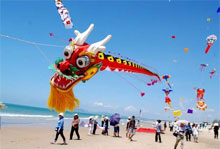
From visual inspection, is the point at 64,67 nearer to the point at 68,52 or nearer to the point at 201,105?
the point at 68,52

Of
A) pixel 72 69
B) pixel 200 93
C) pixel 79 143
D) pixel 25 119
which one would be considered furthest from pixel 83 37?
pixel 25 119

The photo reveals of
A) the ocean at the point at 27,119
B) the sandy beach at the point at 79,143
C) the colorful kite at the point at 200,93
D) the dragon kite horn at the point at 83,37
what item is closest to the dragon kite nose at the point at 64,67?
the dragon kite horn at the point at 83,37

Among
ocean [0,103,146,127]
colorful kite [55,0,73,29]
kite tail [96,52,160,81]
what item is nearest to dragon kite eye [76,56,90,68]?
kite tail [96,52,160,81]

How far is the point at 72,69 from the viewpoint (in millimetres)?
5352

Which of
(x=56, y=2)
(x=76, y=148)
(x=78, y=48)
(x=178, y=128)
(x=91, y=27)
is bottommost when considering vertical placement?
(x=76, y=148)

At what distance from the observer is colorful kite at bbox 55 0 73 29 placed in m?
5.99

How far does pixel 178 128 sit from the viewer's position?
10812 millimetres

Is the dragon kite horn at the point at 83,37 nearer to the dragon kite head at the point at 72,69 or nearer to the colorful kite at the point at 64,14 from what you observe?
the dragon kite head at the point at 72,69

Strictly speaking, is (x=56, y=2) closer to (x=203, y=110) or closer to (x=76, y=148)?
(x=76, y=148)

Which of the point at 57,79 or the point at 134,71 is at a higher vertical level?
the point at 134,71

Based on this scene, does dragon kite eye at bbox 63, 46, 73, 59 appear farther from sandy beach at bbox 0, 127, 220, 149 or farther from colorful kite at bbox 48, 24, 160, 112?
sandy beach at bbox 0, 127, 220, 149

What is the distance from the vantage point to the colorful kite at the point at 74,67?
16.6 feet

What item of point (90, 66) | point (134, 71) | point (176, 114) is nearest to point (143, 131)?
point (176, 114)

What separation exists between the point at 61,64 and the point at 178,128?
24.4ft
